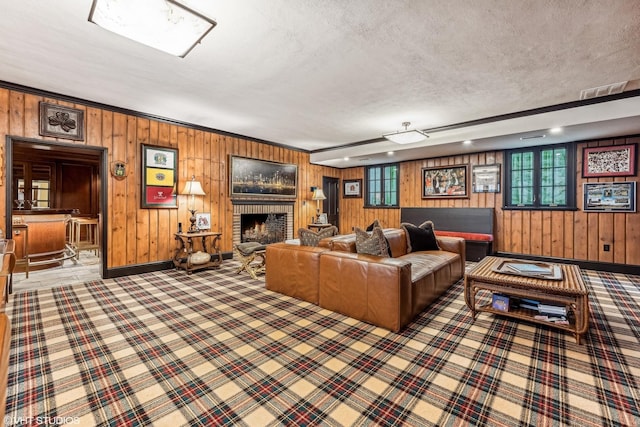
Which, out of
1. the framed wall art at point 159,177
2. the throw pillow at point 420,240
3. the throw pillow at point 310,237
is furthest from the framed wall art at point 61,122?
the throw pillow at point 420,240

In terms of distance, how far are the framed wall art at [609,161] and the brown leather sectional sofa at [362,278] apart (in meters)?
3.31

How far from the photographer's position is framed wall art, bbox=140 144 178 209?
181 inches

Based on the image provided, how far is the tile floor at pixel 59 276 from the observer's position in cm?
397

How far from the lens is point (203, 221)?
535cm

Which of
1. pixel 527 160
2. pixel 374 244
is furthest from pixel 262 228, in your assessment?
pixel 527 160

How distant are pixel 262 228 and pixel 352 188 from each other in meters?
3.29

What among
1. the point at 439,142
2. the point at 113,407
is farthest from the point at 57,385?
the point at 439,142

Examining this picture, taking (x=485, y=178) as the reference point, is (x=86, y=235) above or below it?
below

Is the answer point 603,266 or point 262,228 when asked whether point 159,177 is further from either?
point 603,266

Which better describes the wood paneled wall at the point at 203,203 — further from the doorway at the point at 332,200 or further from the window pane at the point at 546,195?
the doorway at the point at 332,200

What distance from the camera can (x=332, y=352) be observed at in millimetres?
2215

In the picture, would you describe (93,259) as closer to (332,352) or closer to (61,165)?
(61,165)

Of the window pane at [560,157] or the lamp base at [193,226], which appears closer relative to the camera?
the lamp base at [193,226]

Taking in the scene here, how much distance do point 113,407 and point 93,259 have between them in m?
5.52
